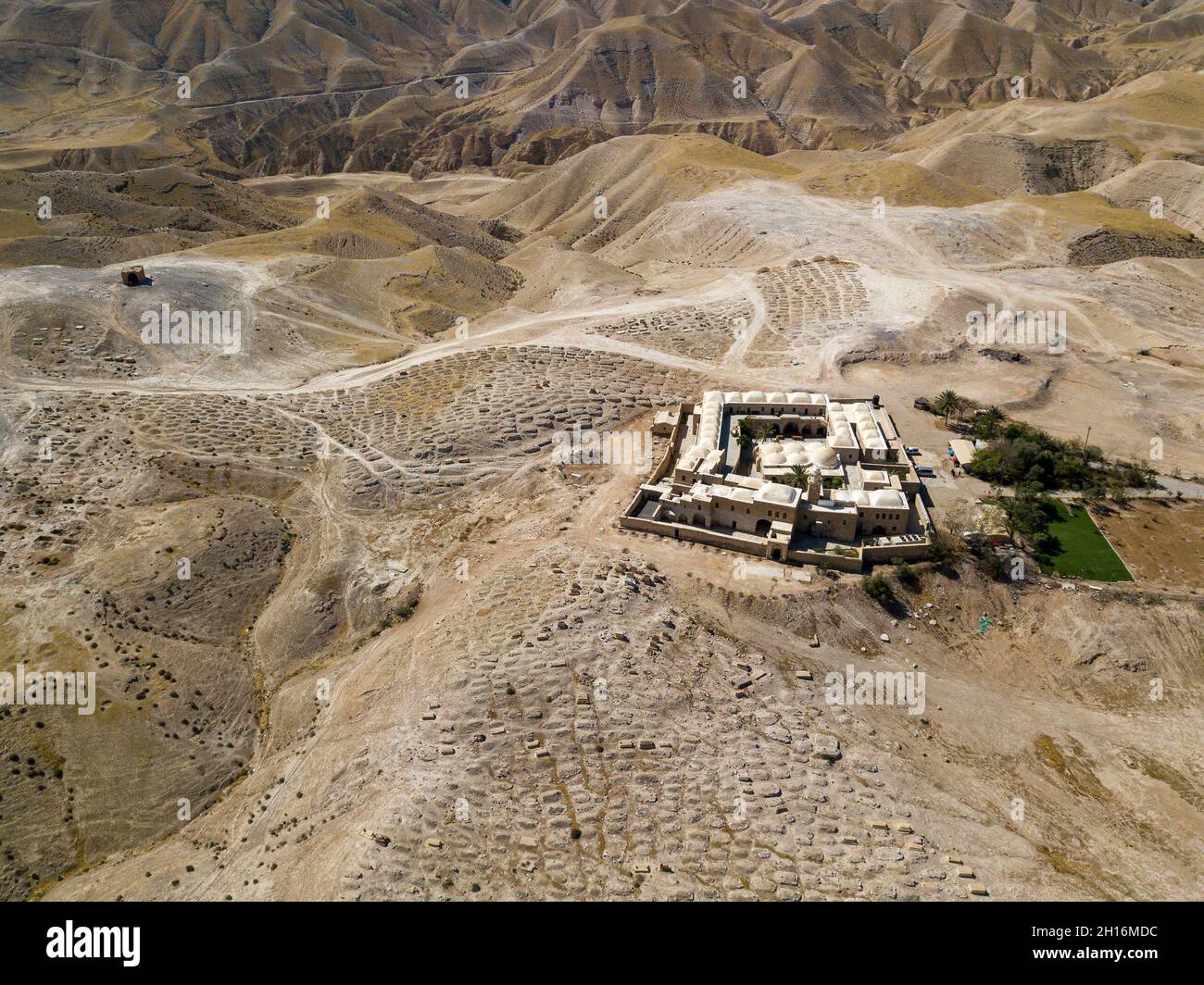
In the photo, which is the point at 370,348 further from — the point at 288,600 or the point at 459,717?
the point at 459,717

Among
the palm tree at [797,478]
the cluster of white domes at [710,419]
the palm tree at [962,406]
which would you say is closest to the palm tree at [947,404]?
the palm tree at [962,406]

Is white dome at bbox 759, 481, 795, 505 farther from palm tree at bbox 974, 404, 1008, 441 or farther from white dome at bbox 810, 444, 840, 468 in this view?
palm tree at bbox 974, 404, 1008, 441

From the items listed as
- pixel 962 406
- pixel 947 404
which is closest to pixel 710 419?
pixel 947 404

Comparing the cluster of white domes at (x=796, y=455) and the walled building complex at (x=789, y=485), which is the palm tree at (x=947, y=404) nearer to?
the walled building complex at (x=789, y=485)

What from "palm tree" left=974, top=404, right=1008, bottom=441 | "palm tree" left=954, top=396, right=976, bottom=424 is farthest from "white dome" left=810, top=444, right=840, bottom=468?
"palm tree" left=954, top=396, right=976, bottom=424

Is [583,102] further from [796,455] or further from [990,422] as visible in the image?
[796,455]

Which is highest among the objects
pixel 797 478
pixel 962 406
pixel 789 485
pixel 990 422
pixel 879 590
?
pixel 962 406

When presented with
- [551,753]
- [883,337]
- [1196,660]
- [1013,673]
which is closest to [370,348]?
[883,337]

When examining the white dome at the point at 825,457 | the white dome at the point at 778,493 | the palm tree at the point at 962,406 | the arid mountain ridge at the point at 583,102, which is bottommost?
the white dome at the point at 778,493
